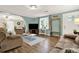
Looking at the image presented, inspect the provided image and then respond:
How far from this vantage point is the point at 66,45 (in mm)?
1921

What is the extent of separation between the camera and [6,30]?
187 cm

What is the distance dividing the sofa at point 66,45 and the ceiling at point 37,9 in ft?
1.75

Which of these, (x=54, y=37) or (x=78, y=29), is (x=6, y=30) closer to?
(x=54, y=37)

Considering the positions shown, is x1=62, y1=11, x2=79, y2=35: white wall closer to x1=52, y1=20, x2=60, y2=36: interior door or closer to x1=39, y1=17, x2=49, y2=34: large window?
x1=52, y1=20, x2=60, y2=36: interior door

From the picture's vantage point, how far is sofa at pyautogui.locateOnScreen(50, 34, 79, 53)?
6.22ft

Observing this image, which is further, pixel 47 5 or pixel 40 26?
pixel 40 26

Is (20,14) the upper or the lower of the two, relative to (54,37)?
upper

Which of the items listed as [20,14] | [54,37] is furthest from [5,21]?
[54,37]

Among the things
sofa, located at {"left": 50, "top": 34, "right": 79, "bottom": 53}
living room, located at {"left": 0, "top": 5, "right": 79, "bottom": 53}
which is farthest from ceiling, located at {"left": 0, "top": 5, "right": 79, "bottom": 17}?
sofa, located at {"left": 50, "top": 34, "right": 79, "bottom": 53}

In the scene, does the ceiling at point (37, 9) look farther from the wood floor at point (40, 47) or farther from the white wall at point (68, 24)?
the wood floor at point (40, 47)

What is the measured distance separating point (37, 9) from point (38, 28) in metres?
0.38
